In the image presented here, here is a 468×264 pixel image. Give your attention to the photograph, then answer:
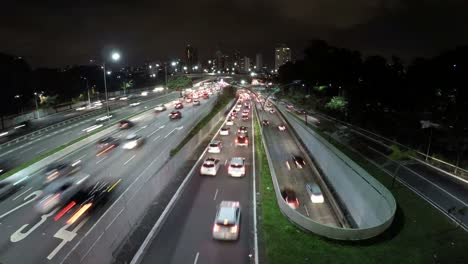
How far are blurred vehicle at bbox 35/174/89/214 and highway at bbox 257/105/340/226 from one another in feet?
57.3

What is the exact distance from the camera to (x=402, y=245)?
58.0 ft

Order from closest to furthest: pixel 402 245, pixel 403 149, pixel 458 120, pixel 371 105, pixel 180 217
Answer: pixel 402 245 → pixel 180 217 → pixel 403 149 → pixel 458 120 → pixel 371 105

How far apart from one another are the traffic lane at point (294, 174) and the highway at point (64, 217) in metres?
12.3

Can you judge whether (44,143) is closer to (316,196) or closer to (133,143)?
(133,143)

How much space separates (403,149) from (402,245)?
18.9m

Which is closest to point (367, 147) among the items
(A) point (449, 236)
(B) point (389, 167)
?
(B) point (389, 167)

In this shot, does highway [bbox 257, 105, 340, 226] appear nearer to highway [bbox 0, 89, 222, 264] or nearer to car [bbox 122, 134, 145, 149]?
highway [bbox 0, 89, 222, 264]

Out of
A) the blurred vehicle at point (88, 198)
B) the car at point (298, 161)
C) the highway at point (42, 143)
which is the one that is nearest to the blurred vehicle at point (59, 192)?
the blurred vehicle at point (88, 198)

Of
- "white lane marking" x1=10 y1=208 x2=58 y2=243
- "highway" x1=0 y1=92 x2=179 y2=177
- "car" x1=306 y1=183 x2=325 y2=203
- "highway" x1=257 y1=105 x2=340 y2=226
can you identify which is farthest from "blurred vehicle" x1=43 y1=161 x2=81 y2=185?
"car" x1=306 y1=183 x2=325 y2=203

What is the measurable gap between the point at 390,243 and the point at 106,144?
114ft

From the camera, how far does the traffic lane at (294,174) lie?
1073 inches

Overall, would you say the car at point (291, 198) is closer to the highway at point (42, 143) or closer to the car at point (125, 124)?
the highway at point (42, 143)

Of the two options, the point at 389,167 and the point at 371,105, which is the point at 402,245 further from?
the point at 371,105

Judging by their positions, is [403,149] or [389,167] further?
[403,149]
